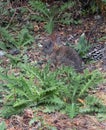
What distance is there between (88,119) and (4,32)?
2316mm

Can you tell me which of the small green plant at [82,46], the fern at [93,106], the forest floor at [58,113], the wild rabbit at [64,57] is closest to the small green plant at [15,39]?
the forest floor at [58,113]

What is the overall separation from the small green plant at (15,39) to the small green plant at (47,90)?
3.50 feet

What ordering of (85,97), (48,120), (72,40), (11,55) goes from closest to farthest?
1. (48,120)
2. (85,97)
3. (11,55)
4. (72,40)

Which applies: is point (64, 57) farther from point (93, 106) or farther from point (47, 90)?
point (93, 106)

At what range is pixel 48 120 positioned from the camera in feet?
15.3

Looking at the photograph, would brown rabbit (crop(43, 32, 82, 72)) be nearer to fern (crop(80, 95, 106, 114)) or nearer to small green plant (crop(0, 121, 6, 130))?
fern (crop(80, 95, 106, 114))

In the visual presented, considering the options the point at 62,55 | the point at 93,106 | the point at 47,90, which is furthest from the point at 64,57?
the point at 93,106

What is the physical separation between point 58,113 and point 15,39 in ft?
6.63

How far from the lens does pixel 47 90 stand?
16.0 feet

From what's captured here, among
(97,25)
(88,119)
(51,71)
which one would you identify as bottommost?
(88,119)

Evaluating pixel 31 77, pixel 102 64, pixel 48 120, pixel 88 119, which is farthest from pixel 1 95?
pixel 102 64

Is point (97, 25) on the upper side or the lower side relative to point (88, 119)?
upper

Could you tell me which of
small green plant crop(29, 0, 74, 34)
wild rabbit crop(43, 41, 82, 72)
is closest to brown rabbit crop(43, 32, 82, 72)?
wild rabbit crop(43, 41, 82, 72)

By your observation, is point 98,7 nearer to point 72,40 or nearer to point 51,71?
point 72,40
